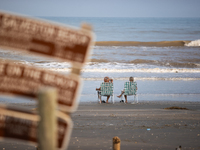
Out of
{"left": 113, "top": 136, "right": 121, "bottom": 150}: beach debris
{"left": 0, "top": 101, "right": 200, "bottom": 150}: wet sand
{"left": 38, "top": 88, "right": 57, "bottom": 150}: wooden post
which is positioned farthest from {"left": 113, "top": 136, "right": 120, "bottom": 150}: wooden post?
{"left": 0, "top": 101, "right": 200, "bottom": 150}: wet sand

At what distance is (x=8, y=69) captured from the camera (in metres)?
1.97

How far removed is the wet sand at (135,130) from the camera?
523 centimetres

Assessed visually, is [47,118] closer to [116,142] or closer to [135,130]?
[116,142]

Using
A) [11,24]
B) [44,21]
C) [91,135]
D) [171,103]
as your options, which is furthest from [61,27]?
[171,103]

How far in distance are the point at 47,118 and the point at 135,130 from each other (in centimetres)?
477

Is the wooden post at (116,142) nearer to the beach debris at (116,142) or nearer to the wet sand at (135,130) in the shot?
the beach debris at (116,142)

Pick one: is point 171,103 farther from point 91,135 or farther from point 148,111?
point 91,135

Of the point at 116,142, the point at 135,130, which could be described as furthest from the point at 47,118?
the point at 135,130

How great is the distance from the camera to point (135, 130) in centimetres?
623

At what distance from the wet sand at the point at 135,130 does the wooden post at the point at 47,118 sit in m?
3.43

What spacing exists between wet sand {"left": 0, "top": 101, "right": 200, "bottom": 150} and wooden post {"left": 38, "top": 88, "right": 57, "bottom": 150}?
3433 mm

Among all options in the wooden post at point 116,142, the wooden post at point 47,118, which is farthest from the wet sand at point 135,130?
the wooden post at point 47,118

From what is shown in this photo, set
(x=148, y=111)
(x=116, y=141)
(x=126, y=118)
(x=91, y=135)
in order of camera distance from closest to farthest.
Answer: (x=116, y=141) < (x=91, y=135) < (x=126, y=118) < (x=148, y=111)

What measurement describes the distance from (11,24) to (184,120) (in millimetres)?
6035
